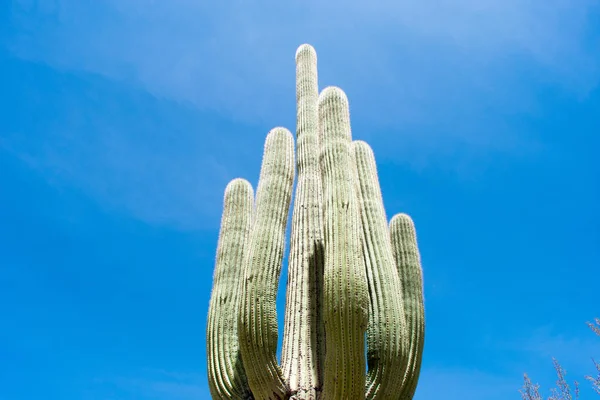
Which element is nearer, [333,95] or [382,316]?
[382,316]

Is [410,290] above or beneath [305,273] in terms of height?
beneath

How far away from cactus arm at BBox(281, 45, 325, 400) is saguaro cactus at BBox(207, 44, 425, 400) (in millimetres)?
10

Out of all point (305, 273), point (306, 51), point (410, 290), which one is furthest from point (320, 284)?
point (306, 51)

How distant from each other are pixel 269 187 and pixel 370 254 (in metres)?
1.21

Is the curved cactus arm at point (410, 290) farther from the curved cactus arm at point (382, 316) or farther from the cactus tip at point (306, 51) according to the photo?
the cactus tip at point (306, 51)

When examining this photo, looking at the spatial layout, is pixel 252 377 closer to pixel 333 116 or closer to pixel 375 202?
pixel 375 202

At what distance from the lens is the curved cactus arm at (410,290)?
464 cm

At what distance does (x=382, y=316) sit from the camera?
14.4 feet

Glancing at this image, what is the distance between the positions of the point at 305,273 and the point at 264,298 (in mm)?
773

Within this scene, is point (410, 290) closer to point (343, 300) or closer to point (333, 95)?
point (343, 300)

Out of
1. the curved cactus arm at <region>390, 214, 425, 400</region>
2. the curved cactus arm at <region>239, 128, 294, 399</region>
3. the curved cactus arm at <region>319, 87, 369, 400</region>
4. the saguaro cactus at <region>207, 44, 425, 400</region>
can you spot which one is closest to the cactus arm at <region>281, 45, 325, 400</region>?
the saguaro cactus at <region>207, 44, 425, 400</region>

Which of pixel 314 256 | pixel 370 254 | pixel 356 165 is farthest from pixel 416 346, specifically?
pixel 356 165

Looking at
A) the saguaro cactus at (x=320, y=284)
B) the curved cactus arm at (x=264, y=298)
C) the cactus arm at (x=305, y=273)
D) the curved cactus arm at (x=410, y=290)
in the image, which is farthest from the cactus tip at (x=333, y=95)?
the curved cactus arm at (x=410, y=290)

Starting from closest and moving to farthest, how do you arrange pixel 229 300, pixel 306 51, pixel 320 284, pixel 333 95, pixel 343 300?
1. pixel 343 300
2. pixel 320 284
3. pixel 229 300
4. pixel 333 95
5. pixel 306 51
